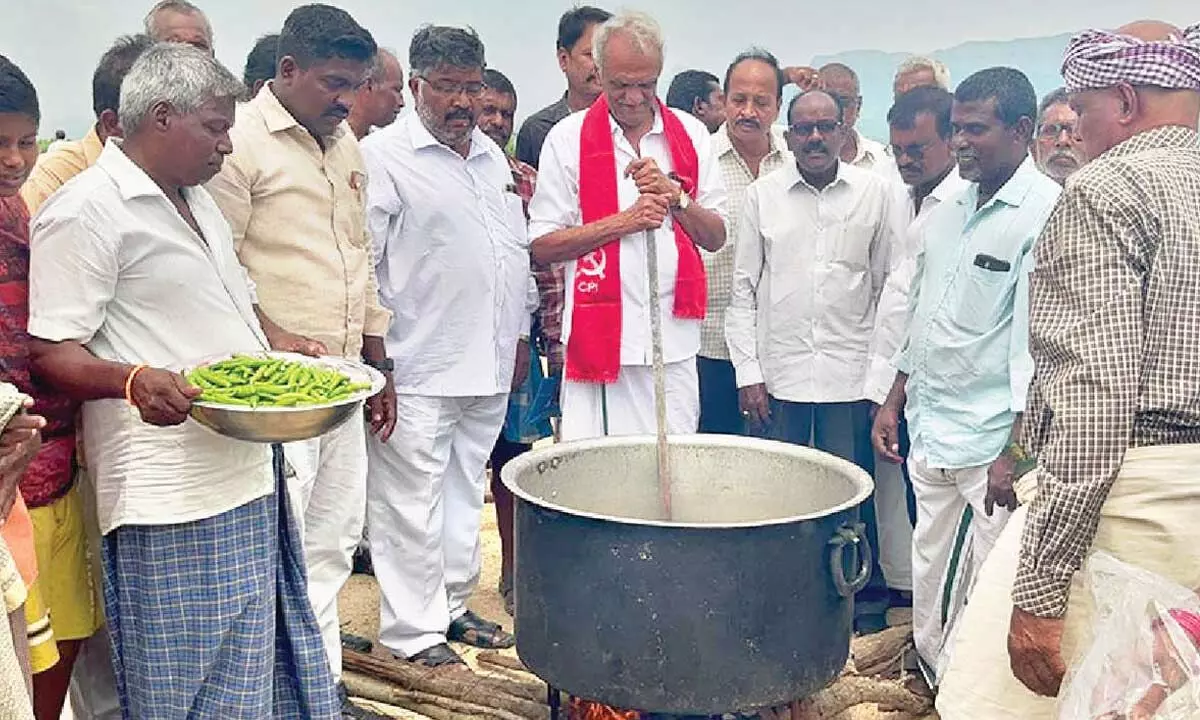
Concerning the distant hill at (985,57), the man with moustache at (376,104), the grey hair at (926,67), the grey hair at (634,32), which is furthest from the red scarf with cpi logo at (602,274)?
the distant hill at (985,57)

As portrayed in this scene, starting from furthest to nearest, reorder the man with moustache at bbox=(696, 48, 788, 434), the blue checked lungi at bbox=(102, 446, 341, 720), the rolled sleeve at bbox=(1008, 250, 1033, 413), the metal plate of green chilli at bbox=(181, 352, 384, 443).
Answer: the man with moustache at bbox=(696, 48, 788, 434) → the rolled sleeve at bbox=(1008, 250, 1033, 413) → the blue checked lungi at bbox=(102, 446, 341, 720) → the metal plate of green chilli at bbox=(181, 352, 384, 443)

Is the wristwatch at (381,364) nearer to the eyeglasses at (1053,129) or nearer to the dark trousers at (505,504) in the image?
the dark trousers at (505,504)

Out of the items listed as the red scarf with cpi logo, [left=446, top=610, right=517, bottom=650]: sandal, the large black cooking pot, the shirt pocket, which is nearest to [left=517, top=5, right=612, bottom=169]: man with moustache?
the red scarf with cpi logo

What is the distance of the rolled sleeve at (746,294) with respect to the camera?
4.95m

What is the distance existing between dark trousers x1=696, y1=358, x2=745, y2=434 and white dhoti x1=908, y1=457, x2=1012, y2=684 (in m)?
1.19

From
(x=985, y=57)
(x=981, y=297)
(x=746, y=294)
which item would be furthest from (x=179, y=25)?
(x=985, y=57)

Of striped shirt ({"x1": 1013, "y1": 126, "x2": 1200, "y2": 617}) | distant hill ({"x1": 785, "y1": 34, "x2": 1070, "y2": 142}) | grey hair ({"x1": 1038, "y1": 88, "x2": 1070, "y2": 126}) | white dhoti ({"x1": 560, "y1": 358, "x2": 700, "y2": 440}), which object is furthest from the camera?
Answer: distant hill ({"x1": 785, "y1": 34, "x2": 1070, "y2": 142})

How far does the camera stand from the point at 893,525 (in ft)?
16.7

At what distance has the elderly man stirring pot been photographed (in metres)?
2.82

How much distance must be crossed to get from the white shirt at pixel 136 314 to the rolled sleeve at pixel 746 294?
2.38m

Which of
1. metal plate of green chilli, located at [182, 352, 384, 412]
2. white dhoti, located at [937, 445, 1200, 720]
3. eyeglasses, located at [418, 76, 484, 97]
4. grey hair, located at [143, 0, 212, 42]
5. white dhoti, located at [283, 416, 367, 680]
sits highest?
grey hair, located at [143, 0, 212, 42]

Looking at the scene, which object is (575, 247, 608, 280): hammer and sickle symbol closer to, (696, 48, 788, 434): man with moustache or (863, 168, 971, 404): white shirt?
(696, 48, 788, 434): man with moustache

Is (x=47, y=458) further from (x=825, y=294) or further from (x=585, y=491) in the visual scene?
(x=825, y=294)

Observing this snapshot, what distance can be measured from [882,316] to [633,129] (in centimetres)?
125
